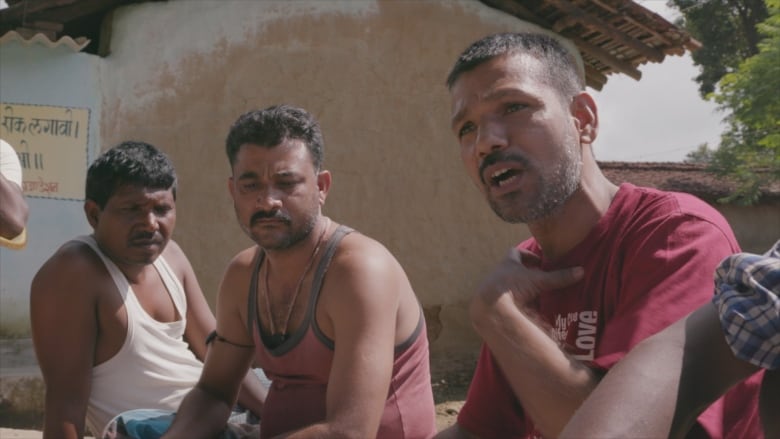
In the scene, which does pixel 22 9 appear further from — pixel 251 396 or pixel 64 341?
pixel 251 396

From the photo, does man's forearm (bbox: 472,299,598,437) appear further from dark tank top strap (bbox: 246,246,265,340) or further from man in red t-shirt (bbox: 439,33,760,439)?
dark tank top strap (bbox: 246,246,265,340)

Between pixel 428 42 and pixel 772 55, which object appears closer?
pixel 428 42

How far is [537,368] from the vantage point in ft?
5.07

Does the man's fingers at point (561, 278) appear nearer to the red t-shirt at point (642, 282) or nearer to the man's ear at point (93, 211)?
the red t-shirt at point (642, 282)

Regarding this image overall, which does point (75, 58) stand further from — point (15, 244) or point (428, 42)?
point (15, 244)

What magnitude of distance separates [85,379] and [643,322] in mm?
1838

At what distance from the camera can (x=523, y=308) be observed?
1698 millimetres

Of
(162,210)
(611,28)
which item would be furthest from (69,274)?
(611,28)

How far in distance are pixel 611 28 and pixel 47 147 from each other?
5242 mm

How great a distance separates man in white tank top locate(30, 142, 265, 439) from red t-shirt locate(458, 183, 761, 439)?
147 centimetres

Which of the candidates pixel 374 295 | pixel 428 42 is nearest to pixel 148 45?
pixel 428 42

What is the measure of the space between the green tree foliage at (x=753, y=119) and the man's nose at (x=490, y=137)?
1092 centimetres

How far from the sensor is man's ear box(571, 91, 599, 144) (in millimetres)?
1863

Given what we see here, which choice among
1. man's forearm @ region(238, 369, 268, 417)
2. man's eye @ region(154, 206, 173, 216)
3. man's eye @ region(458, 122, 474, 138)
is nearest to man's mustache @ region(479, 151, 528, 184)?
man's eye @ region(458, 122, 474, 138)
